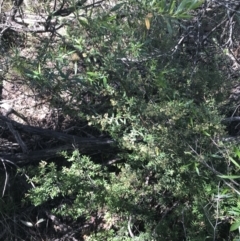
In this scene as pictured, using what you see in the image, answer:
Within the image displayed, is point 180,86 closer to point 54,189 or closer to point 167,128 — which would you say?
point 167,128

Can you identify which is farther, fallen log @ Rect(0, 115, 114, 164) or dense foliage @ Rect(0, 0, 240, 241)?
fallen log @ Rect(0, 115, 114, 164)

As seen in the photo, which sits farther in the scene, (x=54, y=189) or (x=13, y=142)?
(x=13, y=142)

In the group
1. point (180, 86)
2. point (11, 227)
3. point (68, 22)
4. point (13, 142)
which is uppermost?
point (68, 22)

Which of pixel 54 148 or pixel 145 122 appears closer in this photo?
pixel 145 122

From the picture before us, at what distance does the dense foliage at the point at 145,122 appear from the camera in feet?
6.60

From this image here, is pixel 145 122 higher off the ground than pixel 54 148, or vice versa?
pixel 145 122

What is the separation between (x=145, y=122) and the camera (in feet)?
7.04

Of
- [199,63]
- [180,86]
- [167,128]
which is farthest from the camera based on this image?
[199,63]

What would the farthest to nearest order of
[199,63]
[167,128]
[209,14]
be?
[209,14] < [199,63] < [167,128]

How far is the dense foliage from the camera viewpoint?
6.60ft

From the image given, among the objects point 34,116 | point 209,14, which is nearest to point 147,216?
point 34,116

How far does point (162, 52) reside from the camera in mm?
2332

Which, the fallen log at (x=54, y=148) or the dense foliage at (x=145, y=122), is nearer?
the dense foliage at (x=145, y=122)

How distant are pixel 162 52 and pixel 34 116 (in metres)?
1.06
